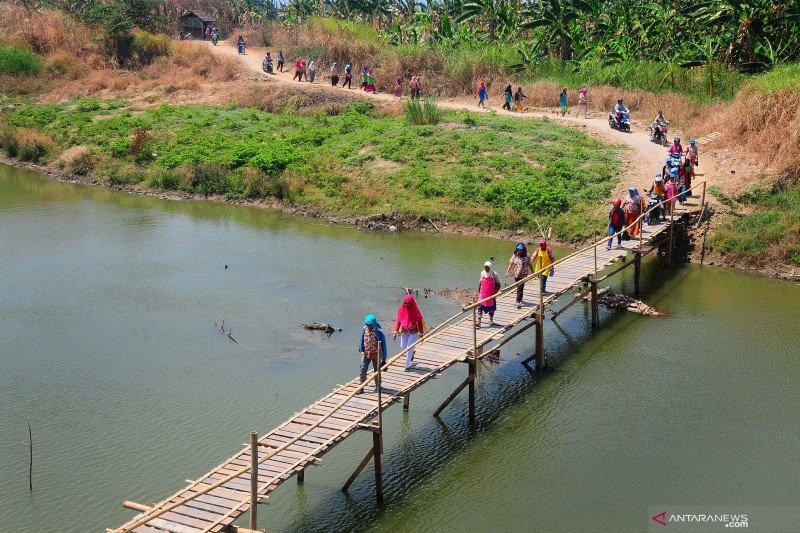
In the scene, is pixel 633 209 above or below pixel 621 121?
below

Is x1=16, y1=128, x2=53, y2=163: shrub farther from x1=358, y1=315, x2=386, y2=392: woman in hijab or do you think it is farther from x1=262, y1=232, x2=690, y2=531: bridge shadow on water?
x1=358, y1=315, x2=386, y2=392: woman in hijab

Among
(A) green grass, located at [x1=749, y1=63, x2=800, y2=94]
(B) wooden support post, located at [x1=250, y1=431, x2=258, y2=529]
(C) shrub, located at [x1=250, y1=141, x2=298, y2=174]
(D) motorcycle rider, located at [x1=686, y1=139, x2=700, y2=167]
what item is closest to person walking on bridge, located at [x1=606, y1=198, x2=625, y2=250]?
(D) motorcycle rider, located at [x1=686, y1=139, x2=700, y2=167]

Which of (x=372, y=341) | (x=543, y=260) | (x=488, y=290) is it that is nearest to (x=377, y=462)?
(x=372, y=341)

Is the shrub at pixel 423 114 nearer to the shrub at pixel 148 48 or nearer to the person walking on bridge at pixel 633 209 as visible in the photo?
the person walking on bridge at pixel 633 209

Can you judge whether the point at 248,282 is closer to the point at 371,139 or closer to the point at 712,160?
the point at 371,139

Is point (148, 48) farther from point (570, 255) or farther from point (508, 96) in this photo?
point (570, 255)

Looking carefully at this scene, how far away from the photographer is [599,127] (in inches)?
1677

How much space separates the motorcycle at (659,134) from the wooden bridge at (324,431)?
16.4m

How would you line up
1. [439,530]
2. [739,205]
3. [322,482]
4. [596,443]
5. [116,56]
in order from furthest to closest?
[116,56] → [739,205] → [596,443] → [322,482] → [439,530]

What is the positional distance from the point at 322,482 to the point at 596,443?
588cm

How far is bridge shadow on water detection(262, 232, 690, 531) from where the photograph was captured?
16.9 m

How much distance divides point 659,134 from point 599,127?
343cm

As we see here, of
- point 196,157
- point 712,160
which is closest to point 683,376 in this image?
point 712,160

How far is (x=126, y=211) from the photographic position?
39.5 m
